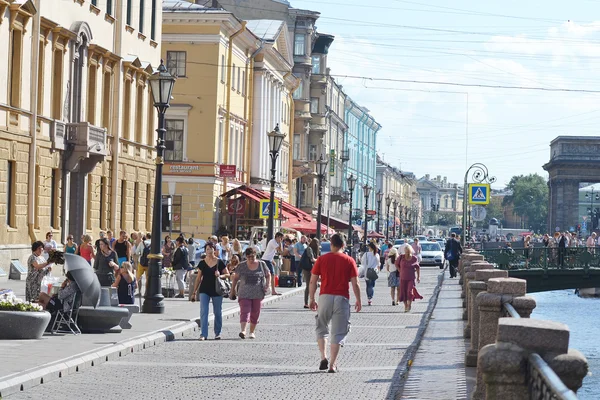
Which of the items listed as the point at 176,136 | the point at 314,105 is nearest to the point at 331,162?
the point at 314,105

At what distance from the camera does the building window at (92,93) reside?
41062mm

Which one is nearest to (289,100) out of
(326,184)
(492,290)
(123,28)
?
(326,184)

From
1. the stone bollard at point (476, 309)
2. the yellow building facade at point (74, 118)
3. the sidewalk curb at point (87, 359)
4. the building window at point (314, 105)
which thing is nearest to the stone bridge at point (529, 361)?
the sidewalk curb at point (87, 359)

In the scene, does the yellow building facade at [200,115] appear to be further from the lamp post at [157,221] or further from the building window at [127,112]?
the lamp post at [157,221]

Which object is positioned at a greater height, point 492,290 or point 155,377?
point 492,290

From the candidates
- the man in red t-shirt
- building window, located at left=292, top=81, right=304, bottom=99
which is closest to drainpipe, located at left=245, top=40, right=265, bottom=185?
building window, located at left=292, top=81, right=304, bottom=99

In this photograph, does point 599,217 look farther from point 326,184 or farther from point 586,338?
point 586,338

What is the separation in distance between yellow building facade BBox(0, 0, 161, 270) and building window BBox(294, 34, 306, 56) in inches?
1541

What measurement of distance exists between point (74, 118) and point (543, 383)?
111 ft

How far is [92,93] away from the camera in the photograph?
41.2m

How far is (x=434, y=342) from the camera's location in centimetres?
1931

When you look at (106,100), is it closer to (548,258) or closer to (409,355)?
(548,258)

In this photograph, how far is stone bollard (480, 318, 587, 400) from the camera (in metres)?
7.06

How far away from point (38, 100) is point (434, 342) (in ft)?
63.0
